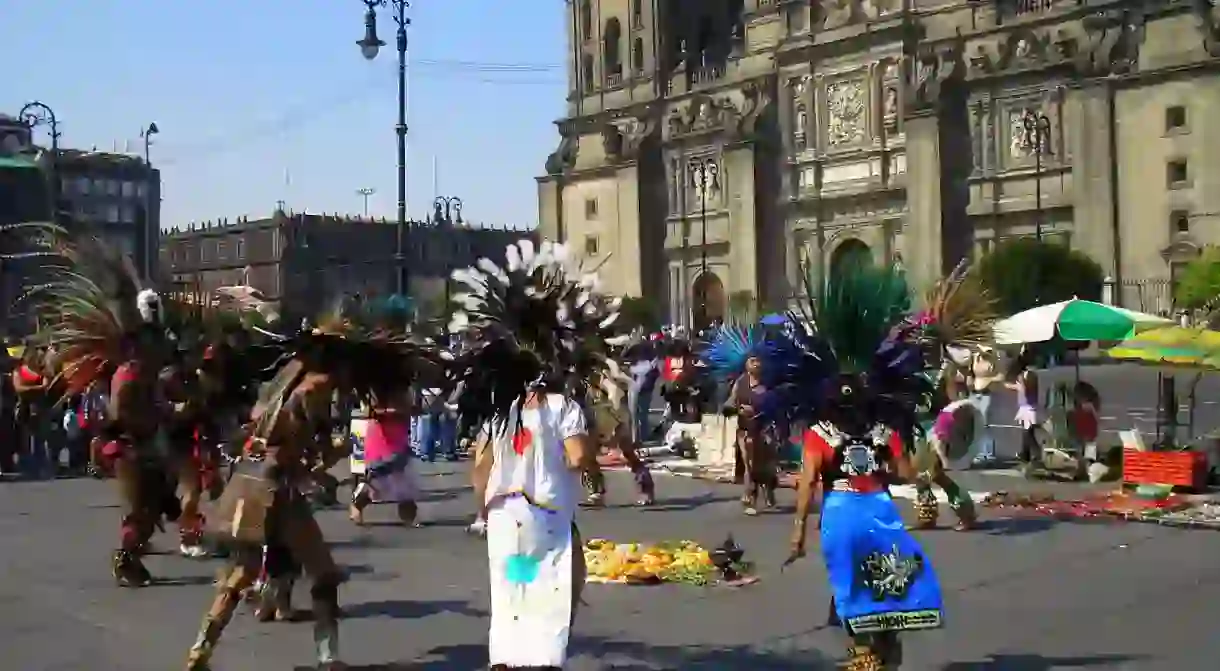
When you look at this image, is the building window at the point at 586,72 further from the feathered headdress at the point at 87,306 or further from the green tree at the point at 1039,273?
the feathered headdress at the point at 87,306

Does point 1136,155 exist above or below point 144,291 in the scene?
above

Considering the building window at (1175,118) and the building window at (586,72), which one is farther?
the building window at (586,72)

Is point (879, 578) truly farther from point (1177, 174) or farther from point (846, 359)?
point (1177, 174)

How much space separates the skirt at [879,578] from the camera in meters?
6.41

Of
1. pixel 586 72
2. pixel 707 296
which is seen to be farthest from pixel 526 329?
pixel 586 72

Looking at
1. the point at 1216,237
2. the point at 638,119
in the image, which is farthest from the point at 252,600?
the point at 638,119

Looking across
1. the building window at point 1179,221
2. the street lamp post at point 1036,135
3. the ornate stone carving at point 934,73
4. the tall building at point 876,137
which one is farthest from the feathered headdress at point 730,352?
the ornate stone carving at point 934,73

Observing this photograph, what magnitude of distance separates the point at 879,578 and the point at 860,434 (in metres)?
0.76

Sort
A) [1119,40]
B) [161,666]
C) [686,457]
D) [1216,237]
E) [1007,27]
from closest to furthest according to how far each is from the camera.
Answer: [161,666]
[686,457]
[1216,237]
[1119,40]
[1007,27]

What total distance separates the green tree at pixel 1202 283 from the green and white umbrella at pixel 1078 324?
35.7 ft

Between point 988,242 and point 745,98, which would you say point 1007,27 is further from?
point 745,98

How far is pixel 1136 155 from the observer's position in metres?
51.0

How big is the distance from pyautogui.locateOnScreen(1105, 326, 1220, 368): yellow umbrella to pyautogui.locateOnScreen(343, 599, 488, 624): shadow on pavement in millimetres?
9482

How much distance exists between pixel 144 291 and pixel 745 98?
6061cm
